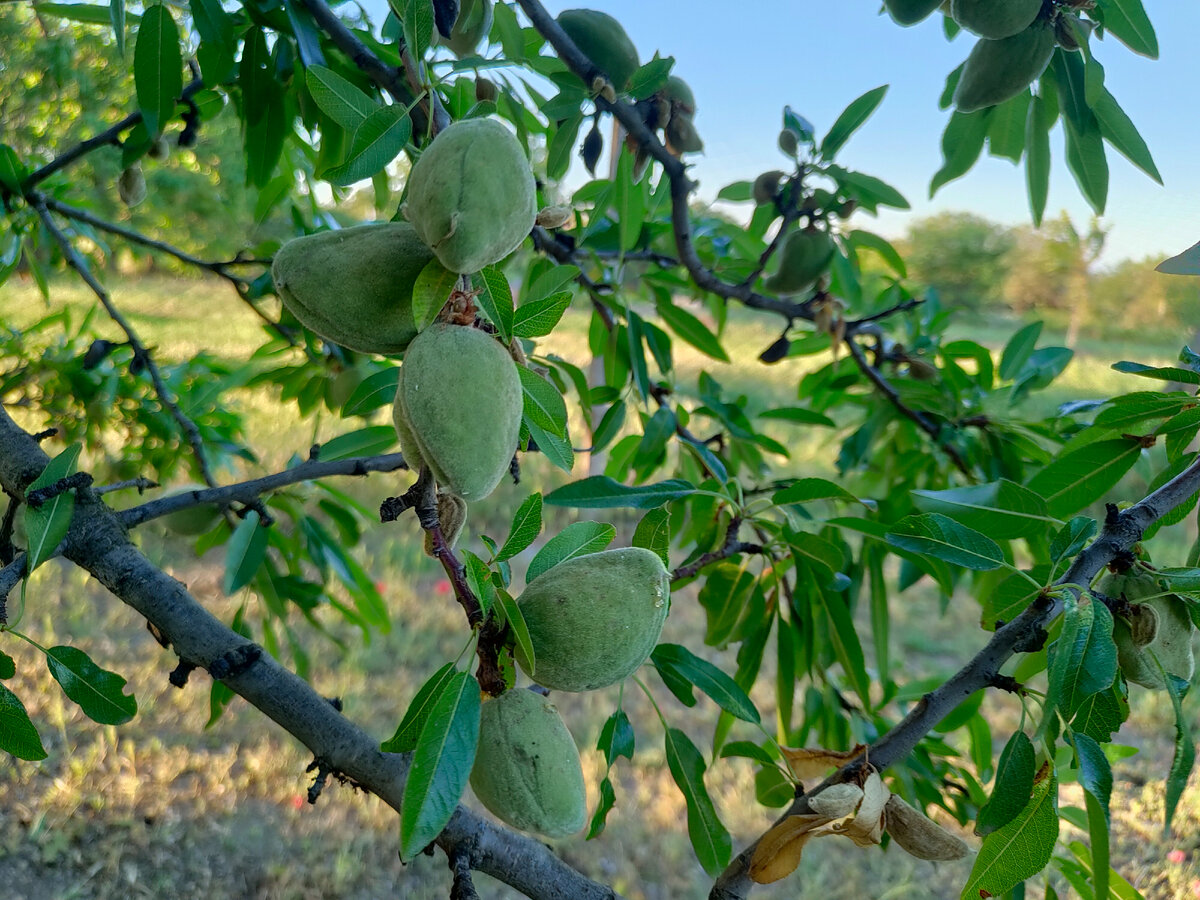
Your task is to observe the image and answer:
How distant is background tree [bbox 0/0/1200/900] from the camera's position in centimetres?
53

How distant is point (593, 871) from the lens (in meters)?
2.01

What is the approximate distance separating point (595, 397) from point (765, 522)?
38 centimetres

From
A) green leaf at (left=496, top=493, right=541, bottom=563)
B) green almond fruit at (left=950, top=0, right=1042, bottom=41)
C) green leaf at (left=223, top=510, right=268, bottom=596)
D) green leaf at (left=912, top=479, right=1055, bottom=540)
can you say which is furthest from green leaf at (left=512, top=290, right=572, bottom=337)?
green leaf at (left=223, top=510, right=268, bottom=596)

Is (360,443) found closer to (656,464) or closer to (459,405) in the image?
(656,464)

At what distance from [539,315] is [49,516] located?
42 centimetres

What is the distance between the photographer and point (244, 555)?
110cm

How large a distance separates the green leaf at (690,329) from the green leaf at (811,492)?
545mm

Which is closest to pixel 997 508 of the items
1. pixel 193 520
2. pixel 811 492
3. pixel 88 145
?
pixel 811 492

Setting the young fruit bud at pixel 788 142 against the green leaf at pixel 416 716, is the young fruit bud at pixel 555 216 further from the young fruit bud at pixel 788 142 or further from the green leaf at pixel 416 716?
the young fruit bud at pixel 788 142

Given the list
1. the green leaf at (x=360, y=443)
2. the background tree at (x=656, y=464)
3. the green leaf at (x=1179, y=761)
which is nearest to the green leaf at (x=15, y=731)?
the background tree at (x=656, y=464)

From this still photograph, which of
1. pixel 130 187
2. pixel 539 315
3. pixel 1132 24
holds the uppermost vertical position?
pixel 1132 24

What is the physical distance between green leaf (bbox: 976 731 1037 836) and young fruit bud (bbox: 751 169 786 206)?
942 millimetres

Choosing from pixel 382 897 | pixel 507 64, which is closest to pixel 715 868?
pixel 507 64

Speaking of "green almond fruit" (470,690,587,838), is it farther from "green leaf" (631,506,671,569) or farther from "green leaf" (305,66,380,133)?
"green leaf" (305,66,380,133)
